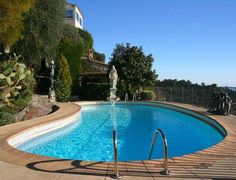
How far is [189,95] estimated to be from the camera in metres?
24.5

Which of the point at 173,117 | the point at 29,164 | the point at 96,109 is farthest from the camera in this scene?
the point at 96,109

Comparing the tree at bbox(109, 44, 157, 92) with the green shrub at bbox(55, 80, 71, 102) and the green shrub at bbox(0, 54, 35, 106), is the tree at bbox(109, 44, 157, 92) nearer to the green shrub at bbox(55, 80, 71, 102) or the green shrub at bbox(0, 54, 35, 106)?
the green shrub at bbox(55, 80, 71, 102)

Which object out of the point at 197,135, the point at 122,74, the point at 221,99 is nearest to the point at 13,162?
the point at 197,135

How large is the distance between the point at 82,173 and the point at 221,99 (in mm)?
11271

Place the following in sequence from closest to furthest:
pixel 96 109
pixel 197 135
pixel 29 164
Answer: pixel 29 164
pixel 197 135
pixel 96 109

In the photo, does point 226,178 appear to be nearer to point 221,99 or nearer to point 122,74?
point 221,99

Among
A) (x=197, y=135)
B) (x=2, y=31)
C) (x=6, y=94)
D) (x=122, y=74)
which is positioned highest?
(x=2, y=31)

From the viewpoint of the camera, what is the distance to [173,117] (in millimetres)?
19609

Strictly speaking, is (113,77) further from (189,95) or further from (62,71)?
(189,95)

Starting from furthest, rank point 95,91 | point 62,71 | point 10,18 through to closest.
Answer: point 95,91, point 62,71, point 10,18

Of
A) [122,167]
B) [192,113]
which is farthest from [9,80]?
[192,113]

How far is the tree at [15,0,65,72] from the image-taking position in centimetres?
2619

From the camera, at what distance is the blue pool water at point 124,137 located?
11070 mm

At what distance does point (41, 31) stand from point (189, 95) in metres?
12.3
